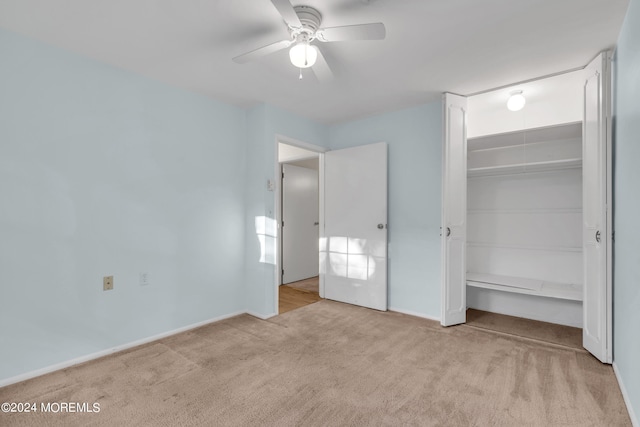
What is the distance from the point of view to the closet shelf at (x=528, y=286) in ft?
9.79


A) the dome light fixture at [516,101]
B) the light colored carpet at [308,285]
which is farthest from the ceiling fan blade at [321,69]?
the light colored carpet at [308,285]

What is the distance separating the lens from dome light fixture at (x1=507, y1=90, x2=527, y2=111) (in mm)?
3137

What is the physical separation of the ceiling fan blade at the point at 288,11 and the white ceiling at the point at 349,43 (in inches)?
5.7

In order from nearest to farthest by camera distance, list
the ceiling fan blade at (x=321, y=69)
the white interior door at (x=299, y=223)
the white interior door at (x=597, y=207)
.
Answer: the white interior door at (x=597, y=207)
the ceiling fan blade at (x=321, y=69)
the white interior door at (x=299, y=223)

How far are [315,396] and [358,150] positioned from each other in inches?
111

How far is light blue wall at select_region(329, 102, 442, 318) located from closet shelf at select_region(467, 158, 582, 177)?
56 centimetres

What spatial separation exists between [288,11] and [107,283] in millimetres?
2456

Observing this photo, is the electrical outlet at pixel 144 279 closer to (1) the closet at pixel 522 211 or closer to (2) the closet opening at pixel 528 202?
(1) the closet at pixel 522 211

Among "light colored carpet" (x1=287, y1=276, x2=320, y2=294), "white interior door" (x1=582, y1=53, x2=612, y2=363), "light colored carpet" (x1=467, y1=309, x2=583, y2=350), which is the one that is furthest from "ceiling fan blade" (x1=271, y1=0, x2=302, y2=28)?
"light colored carpet" (x1=287, y1=276, x2=320, y2=294)

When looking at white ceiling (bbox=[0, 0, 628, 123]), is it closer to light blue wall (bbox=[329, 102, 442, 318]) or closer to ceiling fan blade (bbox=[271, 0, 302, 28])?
ceiling fan blade (bbox=[271, 0, 302, 28])

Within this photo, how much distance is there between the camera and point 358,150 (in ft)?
A: 13.1

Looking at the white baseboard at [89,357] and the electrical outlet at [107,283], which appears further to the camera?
the electrical outlet at [107,283]

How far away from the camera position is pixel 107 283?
2590mm

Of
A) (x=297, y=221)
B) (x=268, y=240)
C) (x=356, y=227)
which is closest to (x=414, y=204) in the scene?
(x=356, y=227)
